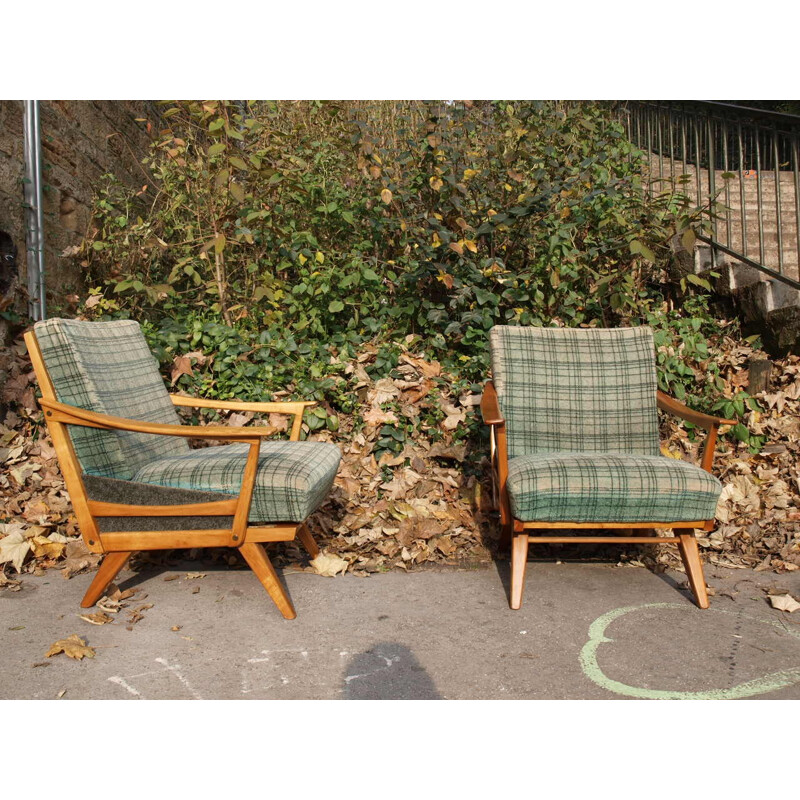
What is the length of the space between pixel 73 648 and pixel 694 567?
8.06 feet

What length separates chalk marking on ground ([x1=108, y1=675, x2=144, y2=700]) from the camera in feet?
7.50

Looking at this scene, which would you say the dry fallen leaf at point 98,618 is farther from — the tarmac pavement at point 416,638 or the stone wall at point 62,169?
the stone wall at point 62,169

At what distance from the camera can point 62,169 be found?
505cm

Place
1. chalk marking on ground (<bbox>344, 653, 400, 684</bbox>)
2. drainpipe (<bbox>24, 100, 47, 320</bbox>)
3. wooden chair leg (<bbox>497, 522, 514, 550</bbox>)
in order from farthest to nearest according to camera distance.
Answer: drainpipe (<bbox>24, 100, 47, 320</bbox>), wooden chair leg (<bbox>497, 522, 514, 550</bbox>), chalk marking on ground (<bbox>344, 653, 400, 684</bbox>)

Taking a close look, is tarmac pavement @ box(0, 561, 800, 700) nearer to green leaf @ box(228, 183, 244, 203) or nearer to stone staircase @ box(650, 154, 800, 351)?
stone staircase @ box(650, 154, 800, 351)

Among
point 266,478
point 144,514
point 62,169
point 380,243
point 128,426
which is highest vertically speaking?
point 62,169

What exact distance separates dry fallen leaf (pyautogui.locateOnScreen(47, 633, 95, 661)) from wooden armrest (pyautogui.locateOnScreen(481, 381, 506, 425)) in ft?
5.75

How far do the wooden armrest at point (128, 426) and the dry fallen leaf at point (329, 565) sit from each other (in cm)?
96

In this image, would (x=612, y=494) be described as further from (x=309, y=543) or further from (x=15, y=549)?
(x=15, y=549)

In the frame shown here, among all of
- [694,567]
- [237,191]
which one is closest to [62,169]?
[237,191]

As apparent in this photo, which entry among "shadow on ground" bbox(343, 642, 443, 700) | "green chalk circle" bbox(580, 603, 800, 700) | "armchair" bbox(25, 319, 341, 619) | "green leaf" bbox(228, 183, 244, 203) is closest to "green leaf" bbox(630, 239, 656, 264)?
"green leaf" bbox(228, 183, 244, 203)

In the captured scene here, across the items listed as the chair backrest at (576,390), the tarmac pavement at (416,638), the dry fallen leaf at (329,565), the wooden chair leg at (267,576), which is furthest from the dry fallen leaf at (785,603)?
the wooden chair leg at (267,576)

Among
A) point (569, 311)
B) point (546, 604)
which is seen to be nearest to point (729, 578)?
point (546, 604)

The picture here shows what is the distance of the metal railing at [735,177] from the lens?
4934mm
